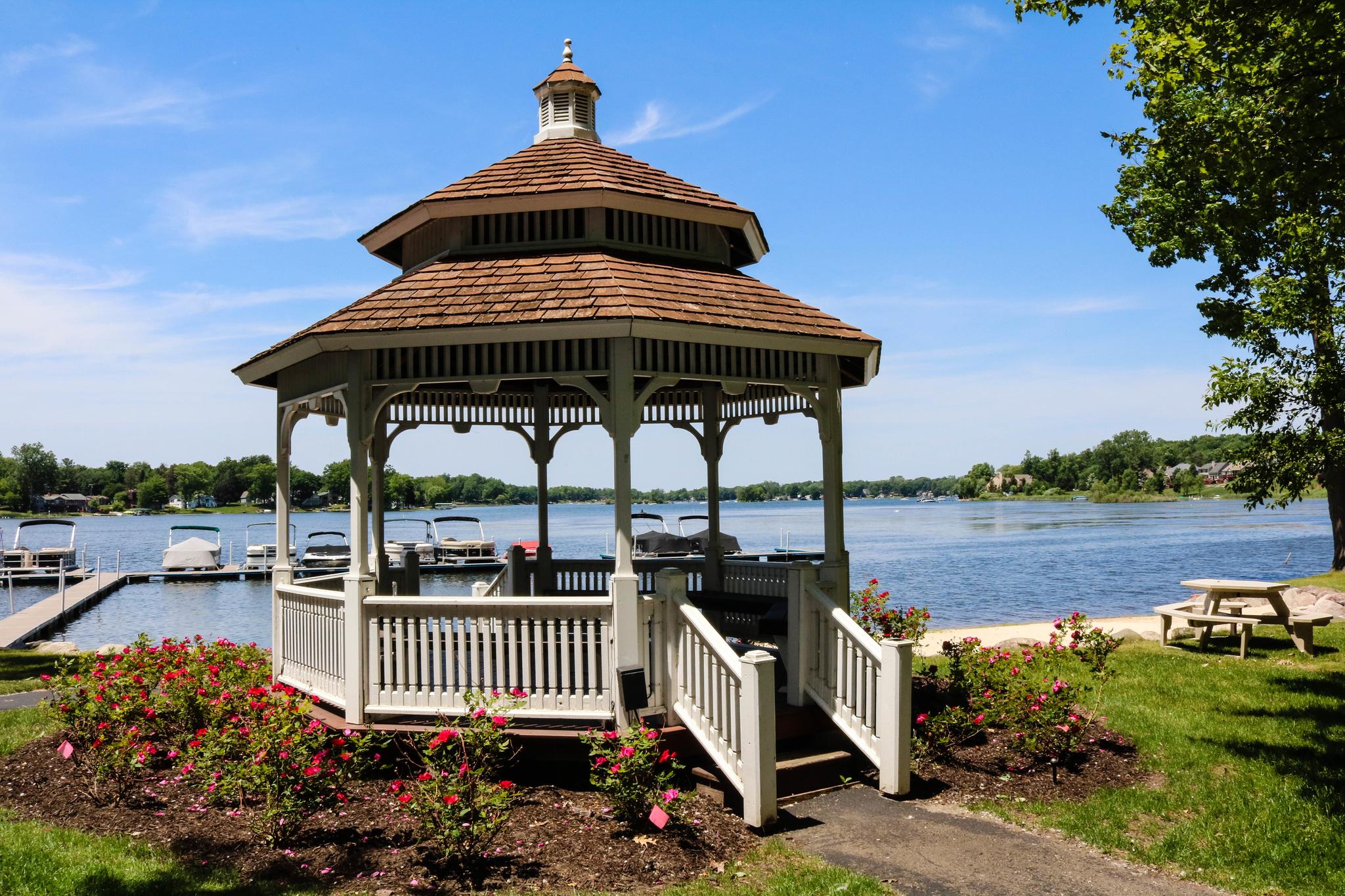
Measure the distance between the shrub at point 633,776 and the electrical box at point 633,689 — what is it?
368 millimetres

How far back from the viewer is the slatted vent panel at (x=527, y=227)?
9.35 metres

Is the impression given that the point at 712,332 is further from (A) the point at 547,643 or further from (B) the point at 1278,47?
(B) the point at 1278,47

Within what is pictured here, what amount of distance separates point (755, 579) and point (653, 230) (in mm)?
4178

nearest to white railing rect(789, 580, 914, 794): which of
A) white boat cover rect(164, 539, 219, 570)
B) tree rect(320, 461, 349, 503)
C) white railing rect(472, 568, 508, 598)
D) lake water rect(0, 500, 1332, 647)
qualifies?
white railing rect(472, 568, 508, 598)

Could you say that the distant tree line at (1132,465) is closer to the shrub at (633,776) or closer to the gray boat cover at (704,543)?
the gray boat cover at (704,543)

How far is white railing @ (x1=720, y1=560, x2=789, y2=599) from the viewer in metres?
10.5

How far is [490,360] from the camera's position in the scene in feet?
26.2

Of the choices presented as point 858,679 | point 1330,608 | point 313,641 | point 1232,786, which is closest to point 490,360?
point 313,641

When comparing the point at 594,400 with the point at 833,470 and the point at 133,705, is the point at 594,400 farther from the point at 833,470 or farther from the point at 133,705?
the point at 133,705

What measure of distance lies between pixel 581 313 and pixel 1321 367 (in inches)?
404

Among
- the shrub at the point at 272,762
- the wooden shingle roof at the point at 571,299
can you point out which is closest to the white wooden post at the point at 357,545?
the shrub at the point at 272,762

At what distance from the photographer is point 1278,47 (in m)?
7.97

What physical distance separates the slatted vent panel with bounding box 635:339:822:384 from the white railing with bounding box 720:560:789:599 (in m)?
2.47

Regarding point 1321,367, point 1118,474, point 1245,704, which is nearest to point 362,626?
point 1245,704
